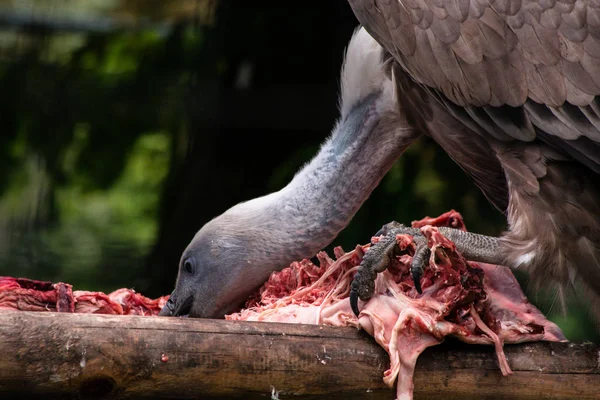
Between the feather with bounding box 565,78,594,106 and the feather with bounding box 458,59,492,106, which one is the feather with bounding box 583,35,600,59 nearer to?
the feather with bounding box 565,78,594,106

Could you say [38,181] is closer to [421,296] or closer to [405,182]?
[405,182]

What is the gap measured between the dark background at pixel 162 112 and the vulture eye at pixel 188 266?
1.20 meters

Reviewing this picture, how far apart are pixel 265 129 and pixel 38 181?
3.89 ft

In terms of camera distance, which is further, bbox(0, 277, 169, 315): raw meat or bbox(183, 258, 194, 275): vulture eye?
bbox(183, 258, 194, 275): vulture eye

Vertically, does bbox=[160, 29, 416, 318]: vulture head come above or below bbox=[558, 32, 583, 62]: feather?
below

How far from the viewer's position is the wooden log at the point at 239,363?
1.96 metres

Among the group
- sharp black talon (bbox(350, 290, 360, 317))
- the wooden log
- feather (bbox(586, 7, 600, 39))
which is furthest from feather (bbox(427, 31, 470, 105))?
the wooden log

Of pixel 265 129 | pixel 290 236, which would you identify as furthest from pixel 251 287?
pixel 265 129

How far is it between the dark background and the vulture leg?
1.68 meters

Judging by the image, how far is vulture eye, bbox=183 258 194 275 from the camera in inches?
128

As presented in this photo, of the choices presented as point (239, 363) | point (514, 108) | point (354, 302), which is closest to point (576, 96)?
point (514, 108)

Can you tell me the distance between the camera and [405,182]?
4.33 meters

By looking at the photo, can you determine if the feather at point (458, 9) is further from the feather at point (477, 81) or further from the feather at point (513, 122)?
the feather at point (513, 122)

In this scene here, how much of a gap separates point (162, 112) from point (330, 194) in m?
1.68
